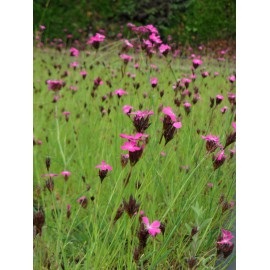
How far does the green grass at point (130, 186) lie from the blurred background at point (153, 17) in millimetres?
192

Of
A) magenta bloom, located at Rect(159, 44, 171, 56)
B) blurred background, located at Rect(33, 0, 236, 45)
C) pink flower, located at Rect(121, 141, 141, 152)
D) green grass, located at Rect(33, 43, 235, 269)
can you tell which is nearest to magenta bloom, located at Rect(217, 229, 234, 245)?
green grass, located at Rect(33, 43, 235, 269)

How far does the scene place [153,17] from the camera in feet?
6.49

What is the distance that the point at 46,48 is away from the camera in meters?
2.98

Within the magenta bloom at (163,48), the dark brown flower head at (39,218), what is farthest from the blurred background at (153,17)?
the dark brown flower head at (39,218)

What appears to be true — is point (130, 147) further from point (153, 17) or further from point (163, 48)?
point (153, 17)

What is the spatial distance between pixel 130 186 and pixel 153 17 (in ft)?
3.11

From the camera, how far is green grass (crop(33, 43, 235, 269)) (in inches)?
41.8

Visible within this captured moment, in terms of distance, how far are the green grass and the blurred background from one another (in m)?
0.19

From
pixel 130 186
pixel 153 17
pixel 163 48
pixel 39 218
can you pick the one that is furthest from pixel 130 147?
pixel 153 17

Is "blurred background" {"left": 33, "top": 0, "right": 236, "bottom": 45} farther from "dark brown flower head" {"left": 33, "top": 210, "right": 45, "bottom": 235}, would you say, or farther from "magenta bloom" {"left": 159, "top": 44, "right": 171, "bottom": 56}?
"dark brown flower head" {"left": 33, "top": 210, "right": 45, "bottom": 235}
